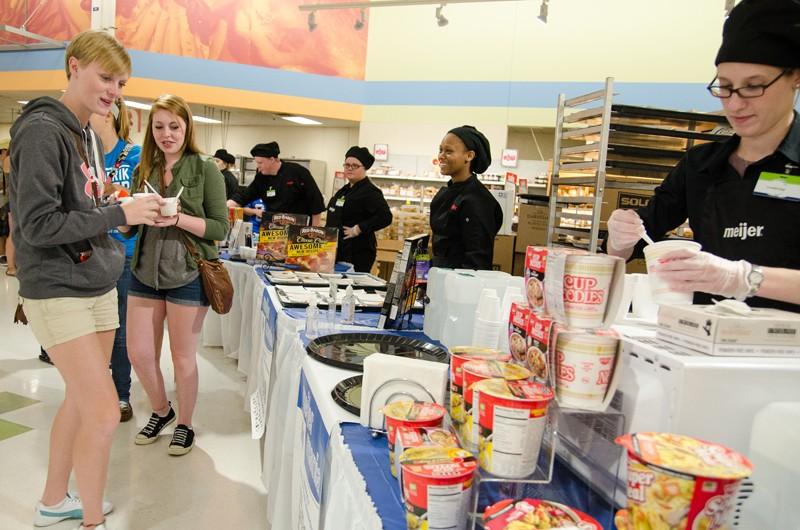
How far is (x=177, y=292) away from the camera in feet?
8.94

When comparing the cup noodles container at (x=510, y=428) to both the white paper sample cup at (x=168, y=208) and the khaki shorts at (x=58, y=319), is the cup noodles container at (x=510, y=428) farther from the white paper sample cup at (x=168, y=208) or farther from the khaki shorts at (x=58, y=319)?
the white paper sample cup at (x=168, y=208)

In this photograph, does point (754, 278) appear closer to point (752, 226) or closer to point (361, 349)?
Result: point (752, 226)

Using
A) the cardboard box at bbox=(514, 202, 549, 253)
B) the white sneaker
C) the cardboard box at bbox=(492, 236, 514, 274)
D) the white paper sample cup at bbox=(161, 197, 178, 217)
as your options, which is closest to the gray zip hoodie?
the white paper sample cup at bbox=(161, 197, 178, 217)

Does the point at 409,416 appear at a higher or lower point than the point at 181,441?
higher

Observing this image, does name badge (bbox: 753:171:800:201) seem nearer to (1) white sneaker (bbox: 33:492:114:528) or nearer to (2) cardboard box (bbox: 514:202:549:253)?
(1) white sneaker (bbox: 33:492:114:528)

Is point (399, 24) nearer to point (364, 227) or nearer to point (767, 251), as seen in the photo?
point (364, 227)

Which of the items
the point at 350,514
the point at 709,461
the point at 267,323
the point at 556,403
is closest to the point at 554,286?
the point at 556,403

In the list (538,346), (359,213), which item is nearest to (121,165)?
(359,213)

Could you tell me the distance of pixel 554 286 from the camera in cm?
103

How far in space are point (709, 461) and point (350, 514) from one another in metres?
0.66

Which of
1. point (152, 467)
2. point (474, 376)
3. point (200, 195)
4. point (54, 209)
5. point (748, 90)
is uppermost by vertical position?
point (748, 90)

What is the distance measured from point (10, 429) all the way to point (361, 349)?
8.58 feet

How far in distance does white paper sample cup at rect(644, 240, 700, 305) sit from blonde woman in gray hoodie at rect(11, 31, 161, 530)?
1713mm

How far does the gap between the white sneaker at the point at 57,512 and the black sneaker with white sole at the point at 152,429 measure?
0.75 m
